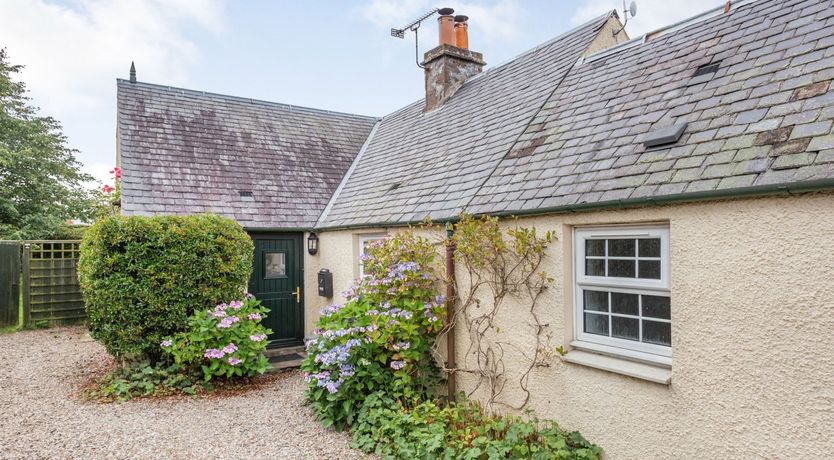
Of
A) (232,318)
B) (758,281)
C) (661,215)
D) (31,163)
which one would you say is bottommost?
(232,318)

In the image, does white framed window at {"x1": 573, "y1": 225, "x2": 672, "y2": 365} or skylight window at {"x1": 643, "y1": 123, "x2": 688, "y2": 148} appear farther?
skylight window at {"x1": 643, "y1": 123, "x2": 688, "y2": 148}

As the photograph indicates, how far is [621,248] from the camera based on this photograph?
183 inches

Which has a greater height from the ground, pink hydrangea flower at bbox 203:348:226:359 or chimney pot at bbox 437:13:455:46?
chimney pot at bbox 437:13:455:46

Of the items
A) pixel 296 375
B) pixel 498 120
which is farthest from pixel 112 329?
pixel 498 120

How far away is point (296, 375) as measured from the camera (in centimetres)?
833

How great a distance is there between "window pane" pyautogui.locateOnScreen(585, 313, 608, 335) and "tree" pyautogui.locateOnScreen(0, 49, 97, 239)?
2022 centimetres

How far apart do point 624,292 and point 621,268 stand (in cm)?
23

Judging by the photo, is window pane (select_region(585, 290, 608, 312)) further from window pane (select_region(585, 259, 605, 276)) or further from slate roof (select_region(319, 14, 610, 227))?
slate roof (select_region(319, 14, 610, 227))

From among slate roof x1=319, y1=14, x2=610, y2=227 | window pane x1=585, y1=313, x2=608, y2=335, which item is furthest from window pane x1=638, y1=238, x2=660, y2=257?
slate roof x1=319, y1=14, x2=610, y2=227

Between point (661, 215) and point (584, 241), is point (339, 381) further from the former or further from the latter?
point (661, 215)

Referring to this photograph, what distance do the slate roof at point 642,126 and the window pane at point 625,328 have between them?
3.86 feet

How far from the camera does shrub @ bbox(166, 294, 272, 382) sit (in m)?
7.26

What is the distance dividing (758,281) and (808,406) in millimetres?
880

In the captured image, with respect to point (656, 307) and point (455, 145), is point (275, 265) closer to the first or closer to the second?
point (455, 145)
